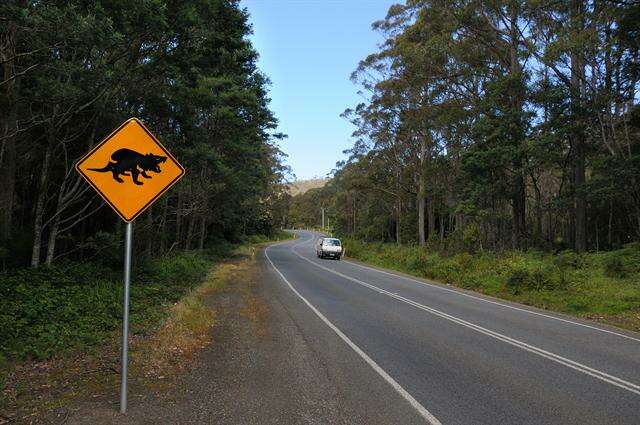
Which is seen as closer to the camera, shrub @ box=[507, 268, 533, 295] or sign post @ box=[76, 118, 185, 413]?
sign post @ box=[76, 118, 185, 413]

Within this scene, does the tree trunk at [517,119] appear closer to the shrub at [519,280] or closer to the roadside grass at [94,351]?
the shrub at [519,280]

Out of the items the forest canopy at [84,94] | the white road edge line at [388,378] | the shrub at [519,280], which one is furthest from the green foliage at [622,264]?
the forest canopy at [84,94]

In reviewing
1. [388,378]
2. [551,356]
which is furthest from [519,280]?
[388,378]

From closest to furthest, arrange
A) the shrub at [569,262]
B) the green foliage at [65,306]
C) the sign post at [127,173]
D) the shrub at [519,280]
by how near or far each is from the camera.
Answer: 1. the sign post at [127,173]
2. the green foliage at [65,306]
3. the shrub at [519,280]
4. the shrub at [569,262]

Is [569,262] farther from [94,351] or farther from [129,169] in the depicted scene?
[129,169]

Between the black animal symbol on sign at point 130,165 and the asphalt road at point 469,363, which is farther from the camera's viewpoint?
the asphalt road at point 469,363

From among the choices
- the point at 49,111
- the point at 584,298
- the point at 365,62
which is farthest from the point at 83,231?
the point at 365,62

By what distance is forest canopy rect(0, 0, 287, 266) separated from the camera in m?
8.56

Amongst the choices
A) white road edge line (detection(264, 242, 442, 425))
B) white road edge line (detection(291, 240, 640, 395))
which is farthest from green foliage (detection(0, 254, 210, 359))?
white road edge line (detection(291, 240, 640, 395))

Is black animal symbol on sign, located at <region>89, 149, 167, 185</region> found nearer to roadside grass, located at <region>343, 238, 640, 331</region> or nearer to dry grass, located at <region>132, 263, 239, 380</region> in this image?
dry grass, located at <region>132, 263, 239, 380</region>

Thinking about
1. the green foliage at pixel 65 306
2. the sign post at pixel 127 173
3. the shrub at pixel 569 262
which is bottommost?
the green foliage at pixel 65 306

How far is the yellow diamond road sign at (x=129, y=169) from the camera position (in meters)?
4.90

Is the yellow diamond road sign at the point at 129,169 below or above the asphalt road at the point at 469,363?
above

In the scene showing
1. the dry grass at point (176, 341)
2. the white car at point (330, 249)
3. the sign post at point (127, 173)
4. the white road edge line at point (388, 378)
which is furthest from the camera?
the white car at point (330, 249)
